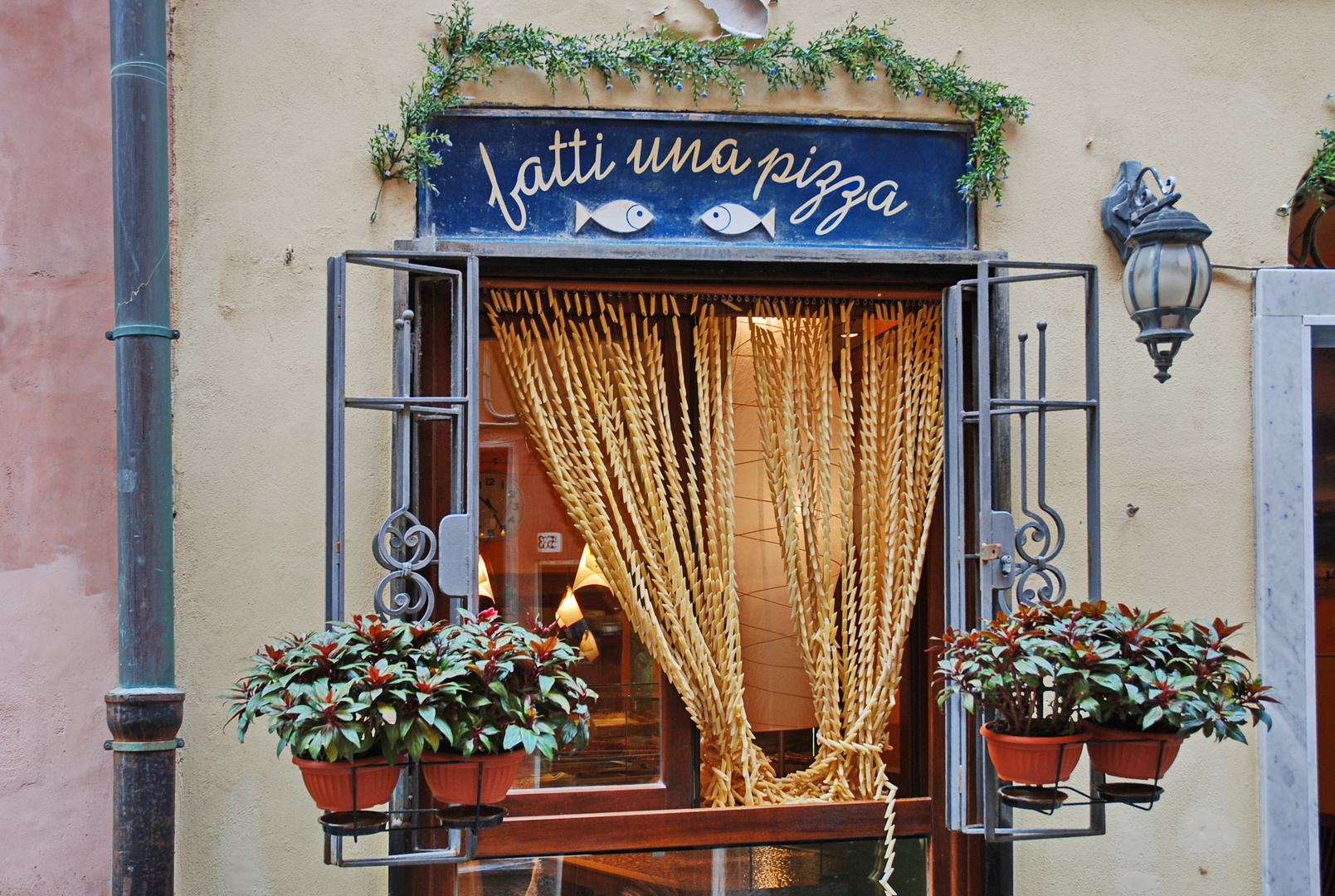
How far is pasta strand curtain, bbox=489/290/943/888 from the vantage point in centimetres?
399

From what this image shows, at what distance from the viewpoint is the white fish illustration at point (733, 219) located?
402 centimetres

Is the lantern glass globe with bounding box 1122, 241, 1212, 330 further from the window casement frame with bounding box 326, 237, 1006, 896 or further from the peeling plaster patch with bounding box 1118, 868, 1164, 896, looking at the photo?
the peeling plaster patch with bounding box 1118, 868, 1164, 896

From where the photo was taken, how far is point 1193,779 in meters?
4.09

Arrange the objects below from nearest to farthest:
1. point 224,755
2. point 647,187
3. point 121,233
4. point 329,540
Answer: point 121,233 < point 329,540 < point 224,755 < point 647,187

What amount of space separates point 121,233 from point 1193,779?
13.3ft

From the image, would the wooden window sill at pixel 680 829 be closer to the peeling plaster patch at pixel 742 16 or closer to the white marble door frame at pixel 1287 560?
the white marble door frame at pixel 1287 560

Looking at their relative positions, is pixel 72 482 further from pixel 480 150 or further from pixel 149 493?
pixel 480 150

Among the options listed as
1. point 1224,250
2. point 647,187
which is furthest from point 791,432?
point 1224,250

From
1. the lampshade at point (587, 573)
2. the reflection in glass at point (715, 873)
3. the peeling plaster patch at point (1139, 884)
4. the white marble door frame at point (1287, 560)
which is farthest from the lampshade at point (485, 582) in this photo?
the white marble door frame at point (1287, 560)

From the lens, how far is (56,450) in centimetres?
372

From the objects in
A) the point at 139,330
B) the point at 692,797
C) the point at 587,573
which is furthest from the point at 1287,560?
the point at 139,330

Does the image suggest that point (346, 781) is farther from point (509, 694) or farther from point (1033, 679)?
point (1033, 679)

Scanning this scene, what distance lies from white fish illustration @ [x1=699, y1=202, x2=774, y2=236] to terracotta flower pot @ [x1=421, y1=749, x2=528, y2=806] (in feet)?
6.47

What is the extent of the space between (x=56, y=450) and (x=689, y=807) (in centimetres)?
251
